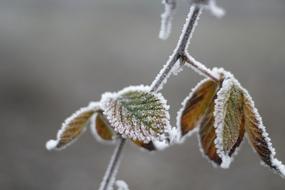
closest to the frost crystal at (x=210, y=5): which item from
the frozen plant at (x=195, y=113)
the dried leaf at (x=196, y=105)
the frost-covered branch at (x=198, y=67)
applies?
the frozen plant at (x=195, y=113)

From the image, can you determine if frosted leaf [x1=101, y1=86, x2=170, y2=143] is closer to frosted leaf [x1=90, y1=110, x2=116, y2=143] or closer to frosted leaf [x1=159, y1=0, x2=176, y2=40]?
frosted leaf [x1=159, y1=0, x2=176, y2=40]

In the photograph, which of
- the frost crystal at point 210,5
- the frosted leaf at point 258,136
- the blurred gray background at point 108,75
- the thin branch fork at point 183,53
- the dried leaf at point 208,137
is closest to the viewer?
the frost crystal at point 210,5

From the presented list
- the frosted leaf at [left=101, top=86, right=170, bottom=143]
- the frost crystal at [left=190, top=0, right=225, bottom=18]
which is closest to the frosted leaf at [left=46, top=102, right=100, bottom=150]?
the frosted leaf at [left=101, top=86, right=170, bottom=143]

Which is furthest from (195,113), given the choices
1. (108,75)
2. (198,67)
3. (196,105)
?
(108,75)

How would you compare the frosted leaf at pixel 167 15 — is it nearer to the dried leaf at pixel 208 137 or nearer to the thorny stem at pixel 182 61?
the thorny stem at pixel 182 61

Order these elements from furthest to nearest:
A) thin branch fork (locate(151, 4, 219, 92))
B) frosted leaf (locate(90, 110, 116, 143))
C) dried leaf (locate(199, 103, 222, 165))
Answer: frosted leaf (locate(90, 110, 116, 143))
dried leaf (locate(199, 103, 222, 165))
thin branch fork (locate(151, 4, 219, 92))

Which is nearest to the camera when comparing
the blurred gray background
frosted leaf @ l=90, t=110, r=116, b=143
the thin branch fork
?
the thin branch fork

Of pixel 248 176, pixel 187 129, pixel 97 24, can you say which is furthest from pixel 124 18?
pixel 187 129

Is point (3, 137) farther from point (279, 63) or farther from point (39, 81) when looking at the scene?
point (279, 63)
